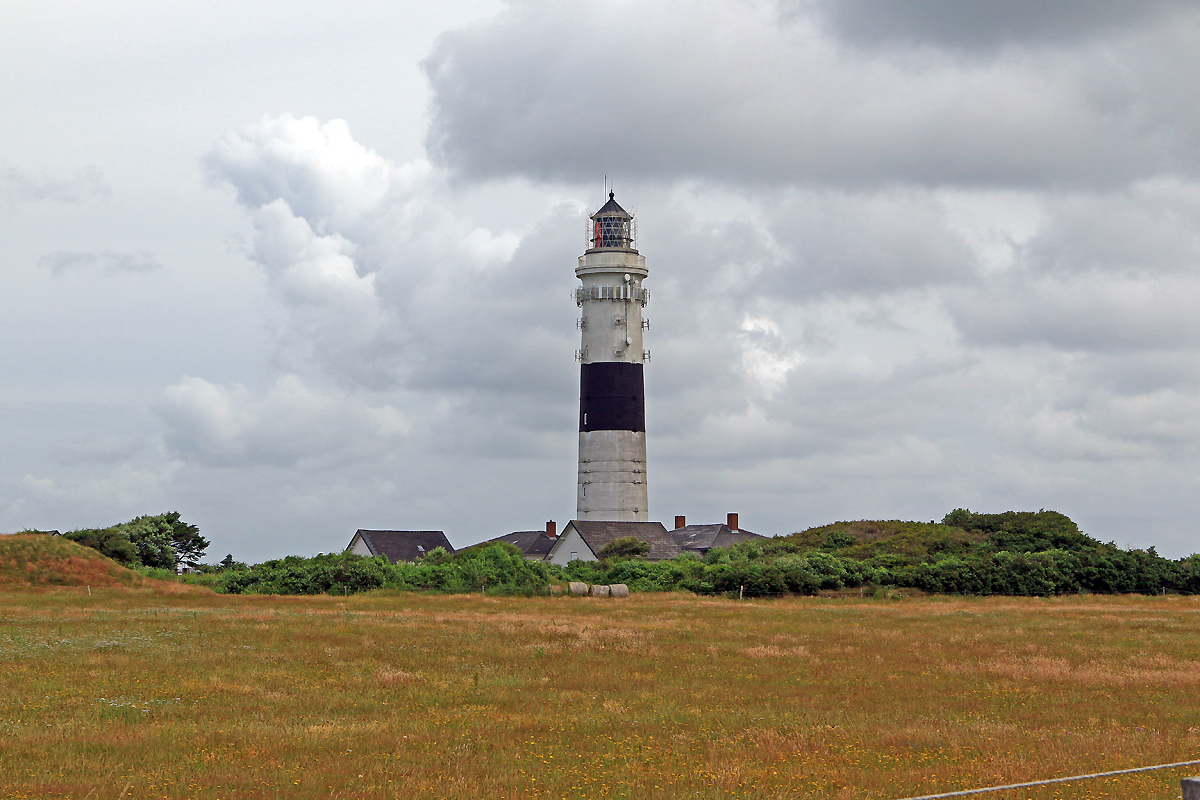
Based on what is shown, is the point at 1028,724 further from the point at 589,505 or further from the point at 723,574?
the point at 589,505

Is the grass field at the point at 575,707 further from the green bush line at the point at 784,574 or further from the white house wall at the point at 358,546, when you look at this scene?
the white house wall at the point at 358,546

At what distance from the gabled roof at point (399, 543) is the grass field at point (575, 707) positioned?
211 ft

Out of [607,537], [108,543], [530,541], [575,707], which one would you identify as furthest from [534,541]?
[575,707]

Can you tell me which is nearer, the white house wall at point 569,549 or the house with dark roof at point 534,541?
the white house wall at point 569,549

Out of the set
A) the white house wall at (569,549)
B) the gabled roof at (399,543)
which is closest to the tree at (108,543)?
the gabled roof at (399,543)

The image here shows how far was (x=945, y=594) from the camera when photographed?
74188 millimetres

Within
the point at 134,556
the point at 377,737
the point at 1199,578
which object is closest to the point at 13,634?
the point at 377,737

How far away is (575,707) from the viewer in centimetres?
2458

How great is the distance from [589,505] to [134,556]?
36.0 meters

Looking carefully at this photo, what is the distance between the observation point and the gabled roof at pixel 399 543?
110750mm

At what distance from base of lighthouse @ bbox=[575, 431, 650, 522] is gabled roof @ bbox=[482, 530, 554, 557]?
17.9 meters

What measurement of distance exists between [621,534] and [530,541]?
29728mm

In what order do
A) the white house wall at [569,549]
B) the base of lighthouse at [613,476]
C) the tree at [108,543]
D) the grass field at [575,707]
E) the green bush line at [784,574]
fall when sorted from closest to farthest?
the grass field at [575,707] → the green bush line at [784,574] → the tree at [108,543] → the base of lighthouse at [613,476] → the white house wall at [569,549]

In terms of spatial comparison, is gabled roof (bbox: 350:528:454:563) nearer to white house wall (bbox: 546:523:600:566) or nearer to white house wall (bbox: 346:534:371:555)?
white house wall (bbox: 346:534:371:555)
